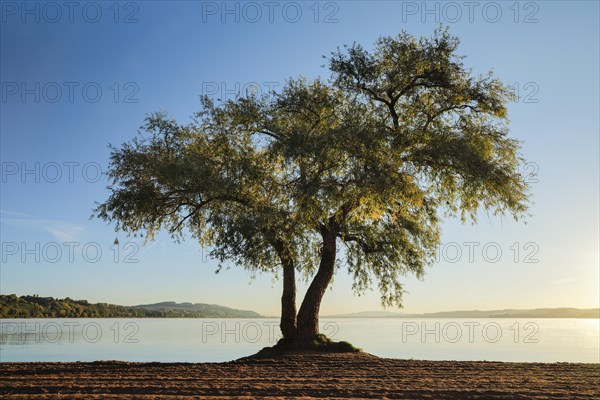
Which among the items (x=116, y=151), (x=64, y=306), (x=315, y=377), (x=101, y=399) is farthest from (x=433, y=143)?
(x=64, y=306)

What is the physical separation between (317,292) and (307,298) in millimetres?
482

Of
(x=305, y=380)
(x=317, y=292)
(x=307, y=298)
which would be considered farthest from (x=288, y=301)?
(x=305, y=380)

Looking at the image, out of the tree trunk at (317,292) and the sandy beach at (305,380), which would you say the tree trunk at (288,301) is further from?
the sandy beach at (305,380)

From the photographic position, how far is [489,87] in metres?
24.0

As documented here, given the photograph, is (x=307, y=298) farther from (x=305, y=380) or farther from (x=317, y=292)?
(x=305, y=380)

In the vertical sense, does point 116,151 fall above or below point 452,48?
below

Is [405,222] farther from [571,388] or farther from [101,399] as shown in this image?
[101,399]

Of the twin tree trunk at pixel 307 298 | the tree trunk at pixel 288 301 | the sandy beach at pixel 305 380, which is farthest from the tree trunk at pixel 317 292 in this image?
the sandy beach at pixel 305 380

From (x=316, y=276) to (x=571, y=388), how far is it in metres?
12.5

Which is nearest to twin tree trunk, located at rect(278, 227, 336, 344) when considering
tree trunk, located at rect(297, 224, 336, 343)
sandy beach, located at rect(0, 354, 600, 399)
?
tree trunk, located at rect(297, 224, 336, 343)

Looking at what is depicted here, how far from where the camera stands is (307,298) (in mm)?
24922

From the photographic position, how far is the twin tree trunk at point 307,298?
24656 millimetres

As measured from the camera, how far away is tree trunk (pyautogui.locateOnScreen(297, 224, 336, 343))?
80.7 ft

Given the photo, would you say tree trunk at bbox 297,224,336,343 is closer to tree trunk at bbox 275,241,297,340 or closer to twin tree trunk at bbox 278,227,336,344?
twin tree trunk at bbox 278,227,336,344
